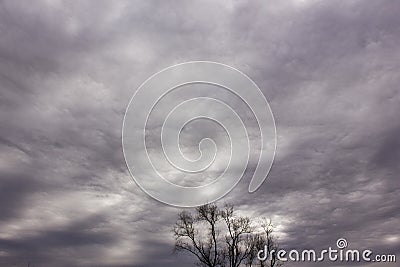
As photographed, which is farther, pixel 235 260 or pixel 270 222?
pixel 270 222

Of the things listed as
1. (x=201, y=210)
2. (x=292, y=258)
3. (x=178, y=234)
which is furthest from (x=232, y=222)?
(x=292, y=258)

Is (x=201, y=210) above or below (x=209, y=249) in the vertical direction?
above

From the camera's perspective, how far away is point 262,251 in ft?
160

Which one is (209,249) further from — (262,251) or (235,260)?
(262,251)

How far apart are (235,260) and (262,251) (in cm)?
495

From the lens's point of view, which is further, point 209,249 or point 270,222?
point 270,222

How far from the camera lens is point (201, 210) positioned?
46906 millimetres

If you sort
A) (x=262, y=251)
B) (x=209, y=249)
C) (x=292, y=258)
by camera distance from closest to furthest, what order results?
1. (x=292, y=258)
2. (x=209, y=249)
3. (x=262, y=251)

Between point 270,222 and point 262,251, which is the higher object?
point 270,222

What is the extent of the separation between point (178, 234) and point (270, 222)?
Result: 1439 cm

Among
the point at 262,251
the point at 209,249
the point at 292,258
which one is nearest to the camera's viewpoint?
the point at 292,258

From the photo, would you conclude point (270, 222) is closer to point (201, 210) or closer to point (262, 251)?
point (262, 251)

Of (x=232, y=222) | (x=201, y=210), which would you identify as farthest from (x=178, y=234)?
(x=232, y=222)

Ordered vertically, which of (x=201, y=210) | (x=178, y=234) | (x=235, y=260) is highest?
(x=201, y=210)
